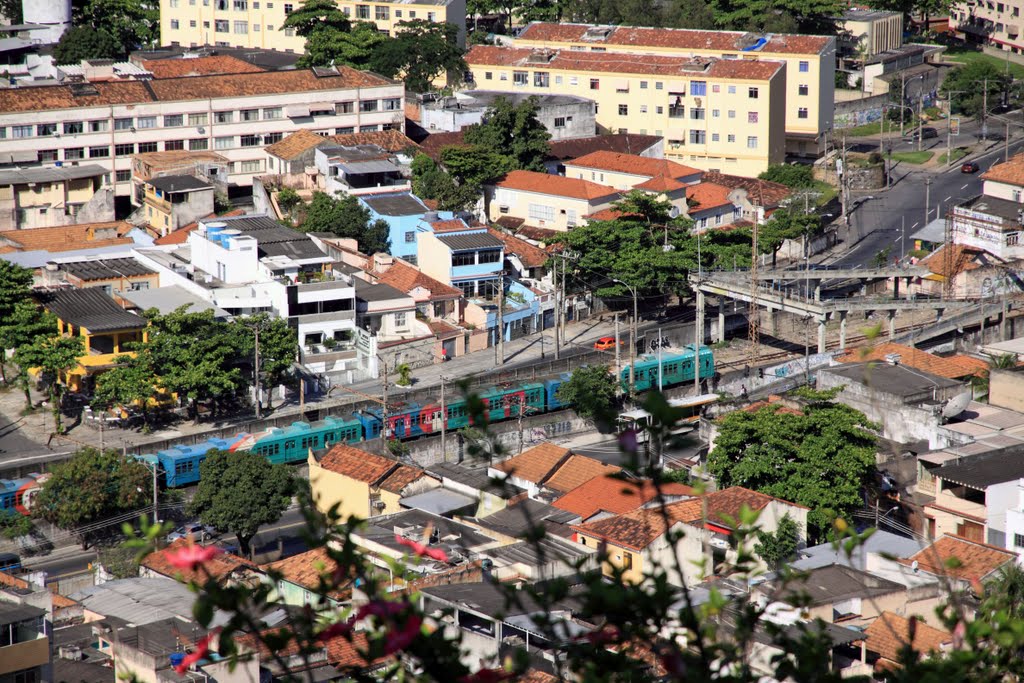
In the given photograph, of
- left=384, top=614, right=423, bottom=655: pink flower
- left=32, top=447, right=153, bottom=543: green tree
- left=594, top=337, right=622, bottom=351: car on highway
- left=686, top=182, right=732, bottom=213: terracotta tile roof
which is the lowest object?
left=32, top=447, right=153, bottom=543: green tree

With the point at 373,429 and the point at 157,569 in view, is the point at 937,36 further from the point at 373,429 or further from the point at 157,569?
the point at 157,569

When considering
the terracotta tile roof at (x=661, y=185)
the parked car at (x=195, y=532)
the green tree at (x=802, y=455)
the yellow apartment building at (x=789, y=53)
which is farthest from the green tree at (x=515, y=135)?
the parked car at (x=195, y=532)

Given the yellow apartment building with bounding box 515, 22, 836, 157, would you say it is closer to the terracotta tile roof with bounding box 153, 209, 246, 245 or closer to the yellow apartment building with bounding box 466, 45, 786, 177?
the yellow apartment building with bounding box 466, 45, 786, 177

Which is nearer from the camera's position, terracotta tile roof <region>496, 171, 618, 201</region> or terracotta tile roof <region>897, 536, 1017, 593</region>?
terracotta tile roof <region>897, 536, 1017, 593</region>

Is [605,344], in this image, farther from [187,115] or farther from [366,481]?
[187,115]

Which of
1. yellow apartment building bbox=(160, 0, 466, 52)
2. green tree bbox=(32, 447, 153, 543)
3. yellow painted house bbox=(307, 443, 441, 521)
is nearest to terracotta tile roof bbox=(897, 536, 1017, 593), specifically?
yellow painted house bbox=(307, 443, 441, 521)

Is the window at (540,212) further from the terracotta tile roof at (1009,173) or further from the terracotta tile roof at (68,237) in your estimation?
the terracotta tile roof at (1009,173)

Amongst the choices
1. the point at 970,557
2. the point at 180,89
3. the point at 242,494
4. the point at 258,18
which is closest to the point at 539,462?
the point at 242,494
